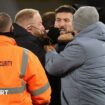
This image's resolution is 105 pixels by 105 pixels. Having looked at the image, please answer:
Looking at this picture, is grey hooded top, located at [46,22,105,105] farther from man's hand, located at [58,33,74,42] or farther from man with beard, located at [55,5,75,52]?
man with beard, located at [55,5,75,52]

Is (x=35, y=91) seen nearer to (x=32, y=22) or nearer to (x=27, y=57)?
(x=27, y=57)

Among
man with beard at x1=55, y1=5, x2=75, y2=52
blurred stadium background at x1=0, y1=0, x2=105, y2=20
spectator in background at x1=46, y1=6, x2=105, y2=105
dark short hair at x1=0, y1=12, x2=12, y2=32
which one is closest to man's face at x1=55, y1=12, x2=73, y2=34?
man with beard at x1=55, y1=5, x2=75, y2=52

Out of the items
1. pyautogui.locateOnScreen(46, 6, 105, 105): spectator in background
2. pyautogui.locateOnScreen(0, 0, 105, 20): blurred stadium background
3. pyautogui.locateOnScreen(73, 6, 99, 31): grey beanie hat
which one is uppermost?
pyautogui.locateOnScreen(73, 6, 99, 31): grey beanie hat

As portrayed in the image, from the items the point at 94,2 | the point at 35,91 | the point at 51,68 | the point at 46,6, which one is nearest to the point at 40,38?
the point at 51,68

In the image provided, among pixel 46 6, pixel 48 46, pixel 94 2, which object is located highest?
pixel 48 46

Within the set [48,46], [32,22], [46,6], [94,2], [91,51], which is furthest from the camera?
[46,6]

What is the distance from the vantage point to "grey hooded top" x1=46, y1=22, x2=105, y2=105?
2.70 meters

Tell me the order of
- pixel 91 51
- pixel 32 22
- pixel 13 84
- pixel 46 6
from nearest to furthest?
pixel 13 84 → pixel 91 51 → pixel 32 22 → pixel 46 6

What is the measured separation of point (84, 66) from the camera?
8.89 ft

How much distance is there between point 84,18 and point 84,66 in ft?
1.22

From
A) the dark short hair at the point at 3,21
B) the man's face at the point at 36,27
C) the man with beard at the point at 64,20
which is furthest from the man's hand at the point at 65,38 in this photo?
the dark short hair at the point at 3,21

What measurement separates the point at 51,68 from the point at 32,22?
0.58 meters

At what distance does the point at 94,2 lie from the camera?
595 centimetres

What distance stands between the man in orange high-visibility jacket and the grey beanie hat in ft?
1.48
